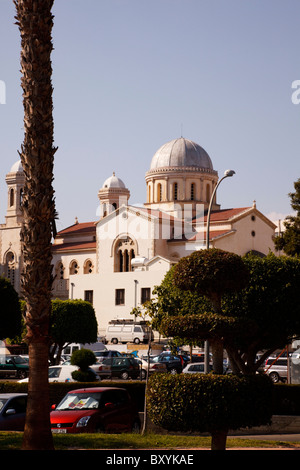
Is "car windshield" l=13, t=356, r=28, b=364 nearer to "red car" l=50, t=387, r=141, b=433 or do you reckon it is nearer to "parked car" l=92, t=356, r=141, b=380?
"parked car" l=92, t=356, r=141, b=380

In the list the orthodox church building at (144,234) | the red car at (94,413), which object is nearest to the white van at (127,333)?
the orthodox church building at (144,234)

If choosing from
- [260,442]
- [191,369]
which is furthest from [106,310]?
[260,442]

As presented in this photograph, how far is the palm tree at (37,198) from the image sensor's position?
12852 millimetres

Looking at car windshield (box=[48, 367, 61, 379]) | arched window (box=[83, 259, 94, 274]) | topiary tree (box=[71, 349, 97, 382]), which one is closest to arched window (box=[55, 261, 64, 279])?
arched window (box=[83, 259, 94, 274])

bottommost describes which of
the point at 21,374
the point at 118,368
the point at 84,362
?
the point at 21,374

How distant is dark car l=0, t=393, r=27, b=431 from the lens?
56.6 feet

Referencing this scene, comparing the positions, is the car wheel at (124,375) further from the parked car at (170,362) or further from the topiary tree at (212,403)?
the topiary tree at (212,403)

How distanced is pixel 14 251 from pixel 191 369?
180 ft

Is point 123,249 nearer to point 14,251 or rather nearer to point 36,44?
point 14,251

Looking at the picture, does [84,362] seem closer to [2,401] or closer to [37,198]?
[2,401]

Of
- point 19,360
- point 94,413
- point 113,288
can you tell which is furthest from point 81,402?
point 113,288

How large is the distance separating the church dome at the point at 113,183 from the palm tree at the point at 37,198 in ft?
234

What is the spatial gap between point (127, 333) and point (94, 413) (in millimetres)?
42049

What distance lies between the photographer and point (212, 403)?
42.0 ft
